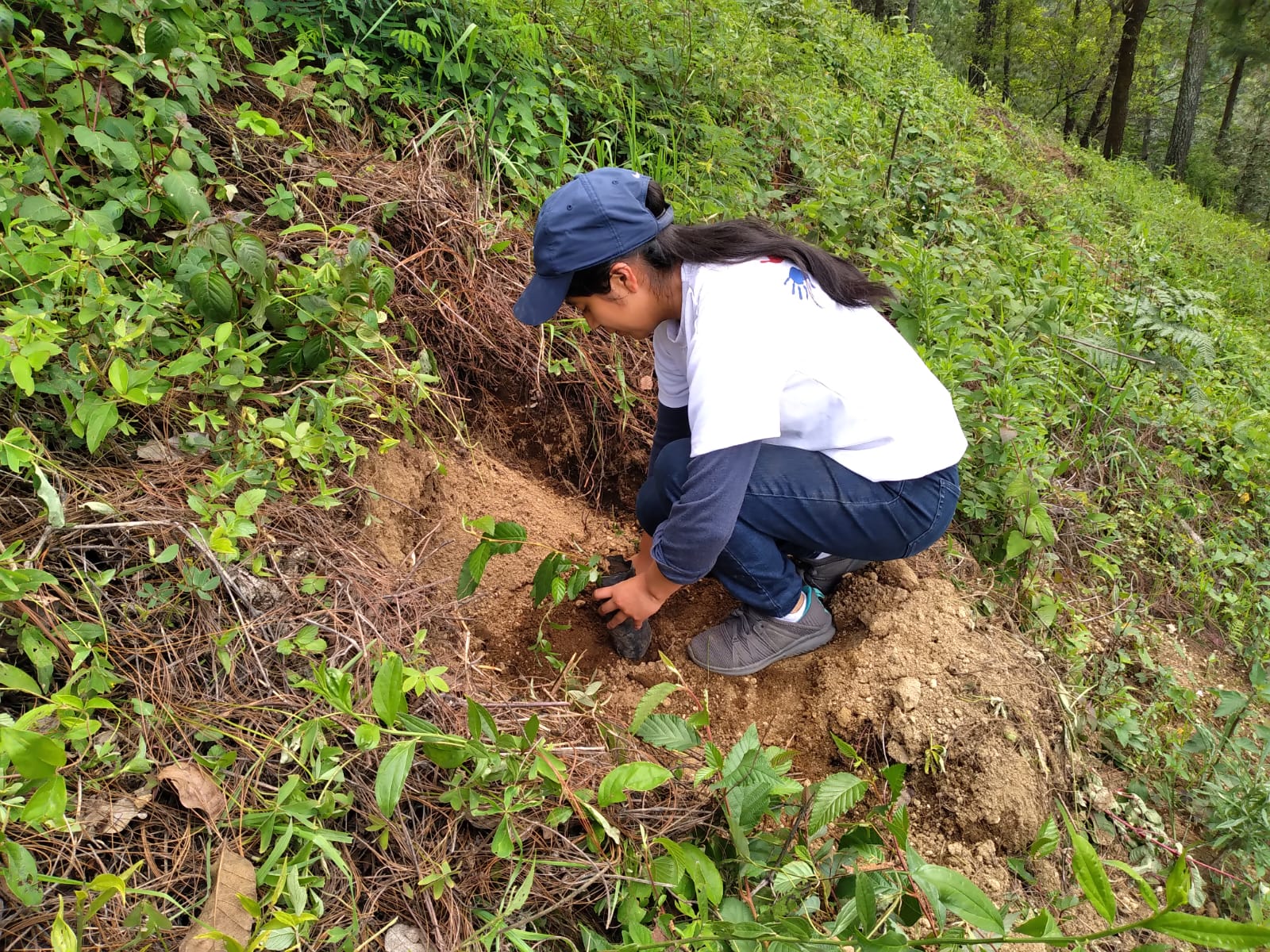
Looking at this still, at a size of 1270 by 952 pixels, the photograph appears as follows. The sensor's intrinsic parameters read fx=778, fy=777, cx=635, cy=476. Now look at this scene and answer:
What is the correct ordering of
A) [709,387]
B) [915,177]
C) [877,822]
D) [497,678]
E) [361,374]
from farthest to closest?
[915,177] → [361,374] → [497,678] → [877,822] → [709,387]

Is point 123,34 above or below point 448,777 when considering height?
above

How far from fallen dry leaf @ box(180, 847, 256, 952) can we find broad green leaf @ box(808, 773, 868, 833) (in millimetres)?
960

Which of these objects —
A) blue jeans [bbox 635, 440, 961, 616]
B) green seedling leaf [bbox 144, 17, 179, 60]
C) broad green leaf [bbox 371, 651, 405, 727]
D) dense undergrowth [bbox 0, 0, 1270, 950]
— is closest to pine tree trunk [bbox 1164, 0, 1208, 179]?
dense undergrowth [bbox 0, 0, 1270, 950]

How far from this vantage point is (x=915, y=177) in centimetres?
400

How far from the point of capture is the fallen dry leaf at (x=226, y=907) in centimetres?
119

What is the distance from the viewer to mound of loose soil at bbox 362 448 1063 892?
1854mm

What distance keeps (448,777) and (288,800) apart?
0.29 metres

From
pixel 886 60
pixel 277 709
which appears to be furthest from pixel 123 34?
pixel 886 60

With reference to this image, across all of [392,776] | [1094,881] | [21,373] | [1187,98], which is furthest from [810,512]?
[1187,98]

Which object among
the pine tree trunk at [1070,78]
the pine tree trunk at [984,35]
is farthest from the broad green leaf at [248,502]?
the pine tree trunk at [984,35]

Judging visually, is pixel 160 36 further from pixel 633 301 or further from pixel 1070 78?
pixel 1070 78

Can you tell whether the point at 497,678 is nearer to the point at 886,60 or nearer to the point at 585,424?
the point at 585,424

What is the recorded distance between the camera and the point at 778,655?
6.91ft

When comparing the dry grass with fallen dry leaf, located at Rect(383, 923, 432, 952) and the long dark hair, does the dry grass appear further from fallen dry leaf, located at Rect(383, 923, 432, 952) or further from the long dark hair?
the long dark hair
